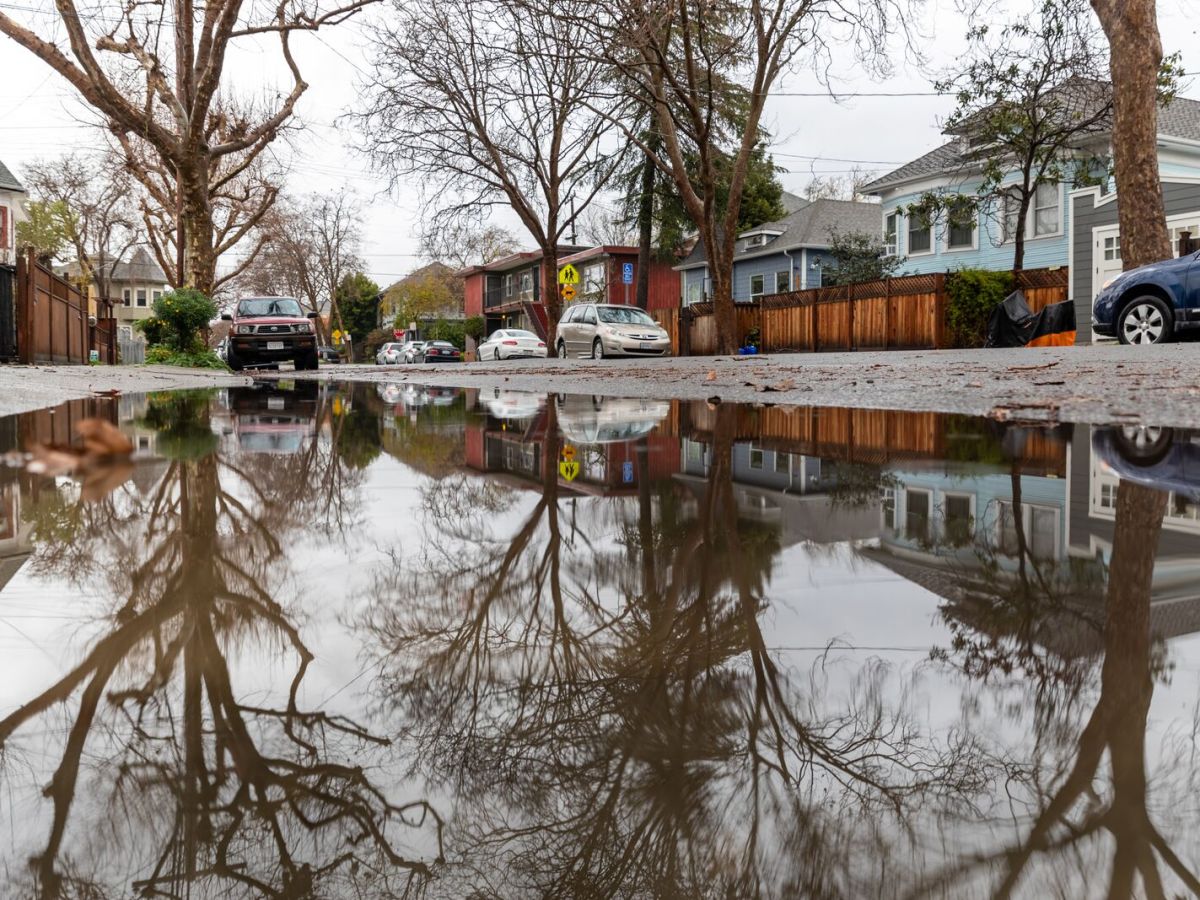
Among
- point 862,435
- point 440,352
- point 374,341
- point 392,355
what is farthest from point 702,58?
point 374,341

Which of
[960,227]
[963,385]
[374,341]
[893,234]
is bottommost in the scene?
[963,385]

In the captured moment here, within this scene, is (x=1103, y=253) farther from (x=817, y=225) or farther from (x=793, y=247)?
(x=817, y=225)

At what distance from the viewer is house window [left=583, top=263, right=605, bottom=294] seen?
54494mm

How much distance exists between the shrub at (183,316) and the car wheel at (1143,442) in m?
22.3

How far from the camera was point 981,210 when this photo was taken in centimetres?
2716

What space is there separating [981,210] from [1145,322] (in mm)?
14763

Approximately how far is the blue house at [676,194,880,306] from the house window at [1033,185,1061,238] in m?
9.35

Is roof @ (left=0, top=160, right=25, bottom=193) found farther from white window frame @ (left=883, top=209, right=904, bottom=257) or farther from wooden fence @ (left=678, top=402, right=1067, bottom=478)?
wooden fence @ (left=678, top=402, right=1067, bottom=478)

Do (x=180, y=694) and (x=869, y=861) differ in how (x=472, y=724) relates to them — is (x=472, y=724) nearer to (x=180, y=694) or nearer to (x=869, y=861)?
(x=180, y=694)

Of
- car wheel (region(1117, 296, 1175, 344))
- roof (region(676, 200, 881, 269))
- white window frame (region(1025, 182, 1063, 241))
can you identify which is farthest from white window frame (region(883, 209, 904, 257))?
car wheel (region(1117, 296, 1175, 344))

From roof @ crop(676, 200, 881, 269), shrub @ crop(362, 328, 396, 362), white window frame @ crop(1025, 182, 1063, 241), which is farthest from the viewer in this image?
shrub @ crop(362, 328, 396, 362)

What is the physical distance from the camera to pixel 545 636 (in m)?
1.73

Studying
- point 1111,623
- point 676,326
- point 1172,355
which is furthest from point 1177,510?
point 676,326

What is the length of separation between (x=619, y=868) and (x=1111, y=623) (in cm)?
110
